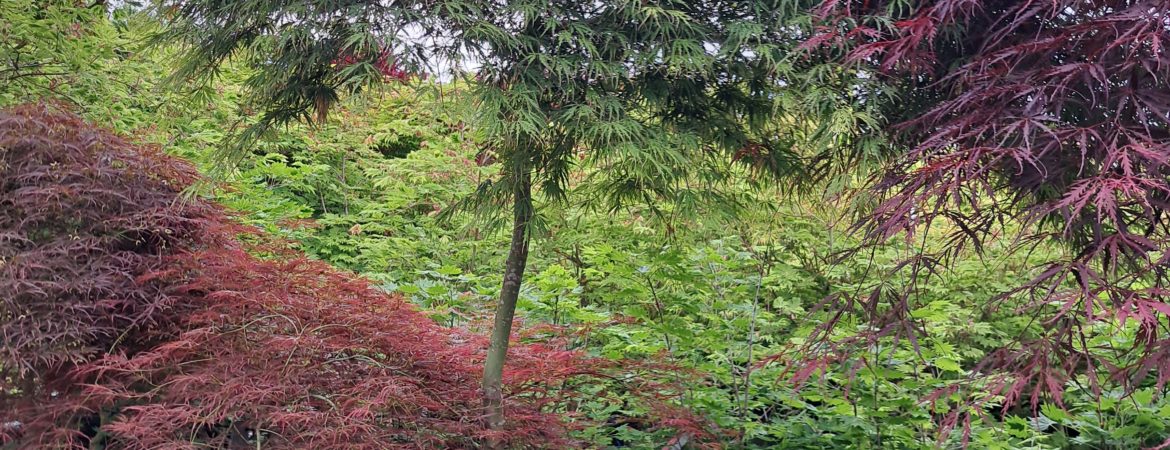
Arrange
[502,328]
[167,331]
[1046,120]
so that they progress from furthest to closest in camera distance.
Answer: [502,328] < [167,331] < [1046,120]

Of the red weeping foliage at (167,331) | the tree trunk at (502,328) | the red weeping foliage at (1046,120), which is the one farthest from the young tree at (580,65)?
the red weeping foliage at (167,331)

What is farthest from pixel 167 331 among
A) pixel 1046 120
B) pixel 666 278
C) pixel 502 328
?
pixel 1046 120

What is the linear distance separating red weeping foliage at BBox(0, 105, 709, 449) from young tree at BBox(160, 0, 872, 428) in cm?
39

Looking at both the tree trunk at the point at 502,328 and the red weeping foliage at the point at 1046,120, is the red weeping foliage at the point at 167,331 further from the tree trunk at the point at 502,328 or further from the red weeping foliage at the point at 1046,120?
the red weeping foliage at the point at 1046,120

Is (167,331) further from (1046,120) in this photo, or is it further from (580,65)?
(1046,120)

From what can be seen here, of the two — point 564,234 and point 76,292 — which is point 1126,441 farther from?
point 76,292

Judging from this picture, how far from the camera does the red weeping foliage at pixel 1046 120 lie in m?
2.08

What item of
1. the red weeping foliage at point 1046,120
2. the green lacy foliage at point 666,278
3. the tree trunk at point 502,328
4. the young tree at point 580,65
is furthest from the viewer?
the green lacy foliage at point 666,278

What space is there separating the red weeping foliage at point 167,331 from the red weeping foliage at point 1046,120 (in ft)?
5.29

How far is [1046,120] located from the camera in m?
2.19

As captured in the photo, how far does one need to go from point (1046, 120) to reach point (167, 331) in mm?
2702

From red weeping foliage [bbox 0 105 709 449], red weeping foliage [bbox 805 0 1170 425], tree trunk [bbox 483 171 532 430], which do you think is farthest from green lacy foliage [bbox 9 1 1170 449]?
red weeping foliage [bbox 0 105 709 449]

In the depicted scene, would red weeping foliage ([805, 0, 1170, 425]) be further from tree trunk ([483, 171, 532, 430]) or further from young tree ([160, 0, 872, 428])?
tree trunk ([483, 171, 532, 430])

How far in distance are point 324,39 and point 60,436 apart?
1.47 metres
